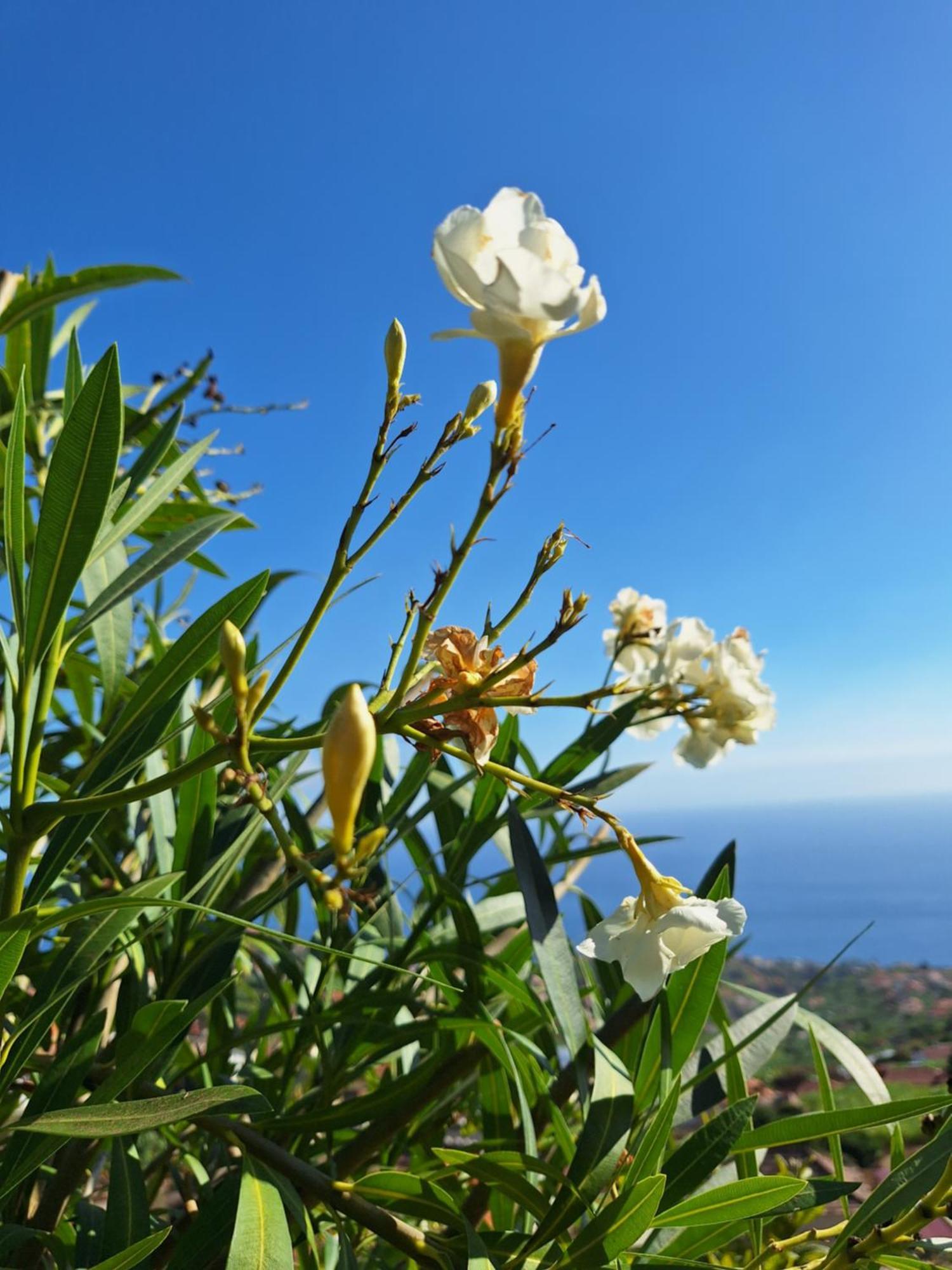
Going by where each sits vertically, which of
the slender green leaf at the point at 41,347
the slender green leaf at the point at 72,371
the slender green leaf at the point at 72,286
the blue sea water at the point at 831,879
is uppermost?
the slender green leaf at the point at 41,347

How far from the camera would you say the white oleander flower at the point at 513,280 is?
1.54ft

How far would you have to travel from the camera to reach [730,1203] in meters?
0.56

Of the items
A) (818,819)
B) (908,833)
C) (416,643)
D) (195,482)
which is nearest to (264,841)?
(195,482)

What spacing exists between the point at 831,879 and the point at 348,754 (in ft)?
131

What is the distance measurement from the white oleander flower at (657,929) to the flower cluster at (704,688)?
405 mm

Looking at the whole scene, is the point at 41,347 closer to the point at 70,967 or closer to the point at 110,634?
the point at 110,634

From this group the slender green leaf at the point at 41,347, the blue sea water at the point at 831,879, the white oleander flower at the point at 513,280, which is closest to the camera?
the white oleander flower at the point at 513,280

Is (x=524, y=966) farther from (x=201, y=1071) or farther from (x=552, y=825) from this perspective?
(x=201, y=1071)

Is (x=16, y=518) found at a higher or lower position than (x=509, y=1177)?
higher

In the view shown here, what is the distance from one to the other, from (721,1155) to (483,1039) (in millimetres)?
191

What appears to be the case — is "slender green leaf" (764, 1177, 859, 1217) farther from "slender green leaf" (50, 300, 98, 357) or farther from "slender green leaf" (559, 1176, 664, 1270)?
"slender green leaf" (50, 300, 98, 357)

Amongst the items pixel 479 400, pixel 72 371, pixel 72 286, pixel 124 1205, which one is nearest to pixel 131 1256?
pixel 124 1205

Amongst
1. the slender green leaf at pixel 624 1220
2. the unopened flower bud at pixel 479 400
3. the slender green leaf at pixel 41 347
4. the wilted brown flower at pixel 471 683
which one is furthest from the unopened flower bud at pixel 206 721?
the slender green leaf at pixel 41 347

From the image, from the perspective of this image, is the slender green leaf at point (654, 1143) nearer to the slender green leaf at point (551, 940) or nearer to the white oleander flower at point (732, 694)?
the slender green leaf at point (551, 940)
